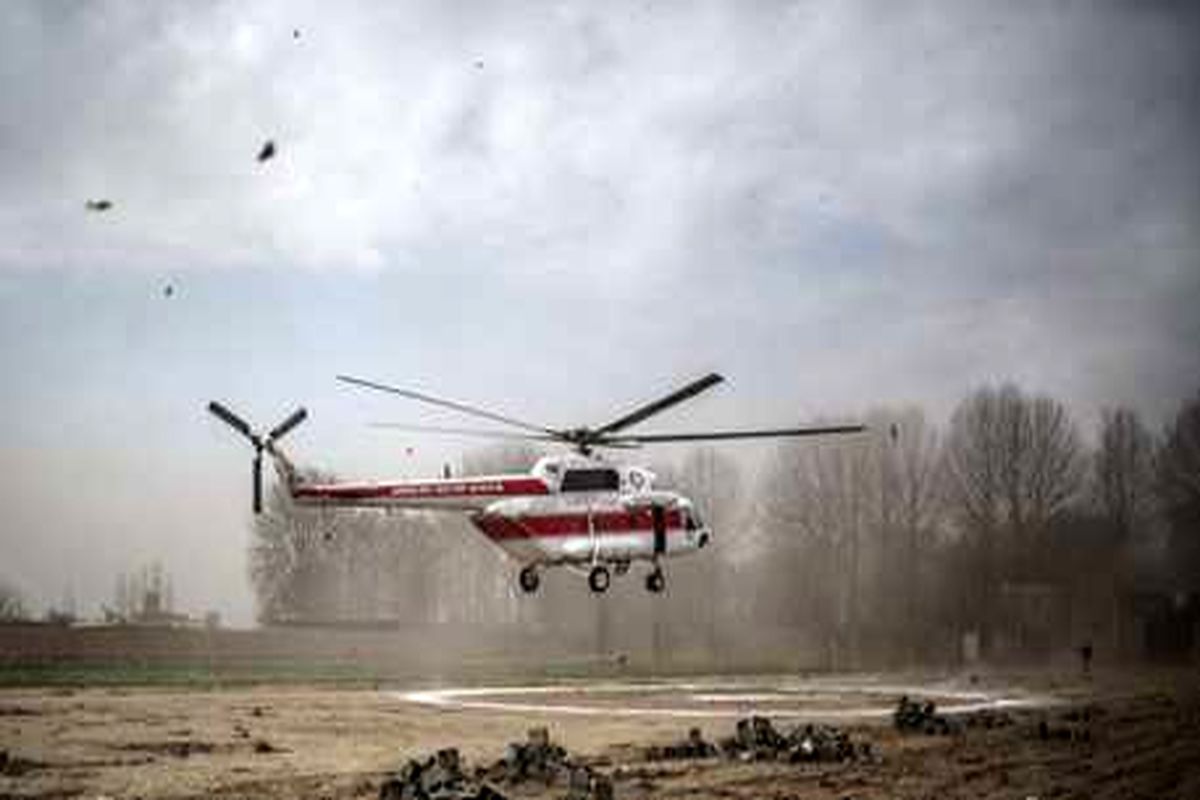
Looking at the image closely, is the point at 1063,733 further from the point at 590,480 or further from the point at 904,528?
the point at 904,528

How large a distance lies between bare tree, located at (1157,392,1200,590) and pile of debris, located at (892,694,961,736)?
136 feet

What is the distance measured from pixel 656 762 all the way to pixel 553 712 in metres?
19.2

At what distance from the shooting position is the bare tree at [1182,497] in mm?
84125

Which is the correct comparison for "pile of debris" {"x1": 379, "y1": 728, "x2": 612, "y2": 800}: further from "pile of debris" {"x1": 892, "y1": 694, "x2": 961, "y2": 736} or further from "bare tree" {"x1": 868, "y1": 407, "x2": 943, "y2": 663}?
"bare tree" {"x1": 868, "y1": 407, "x2": 943, "y2": 663}

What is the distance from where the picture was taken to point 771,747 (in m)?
38.5

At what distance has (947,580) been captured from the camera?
4461 inches

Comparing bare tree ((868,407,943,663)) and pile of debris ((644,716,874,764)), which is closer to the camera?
pile of debris ((644,716,874,764))

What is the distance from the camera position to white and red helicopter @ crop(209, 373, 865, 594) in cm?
3375

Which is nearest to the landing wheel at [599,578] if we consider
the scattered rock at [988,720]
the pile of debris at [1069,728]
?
the pile of debris at [1069,728]

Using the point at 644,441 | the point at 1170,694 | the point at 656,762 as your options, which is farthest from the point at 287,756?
the point at 1170,694

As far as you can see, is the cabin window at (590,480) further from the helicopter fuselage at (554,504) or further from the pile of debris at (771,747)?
the pile of debris at (771,747)

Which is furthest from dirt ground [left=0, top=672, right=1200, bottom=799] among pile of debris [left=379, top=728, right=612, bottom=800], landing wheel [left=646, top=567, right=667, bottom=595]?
landing wheel [left=646, top=567, right=667, bottom=595]

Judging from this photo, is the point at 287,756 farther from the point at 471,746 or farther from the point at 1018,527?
the point at 1018,527

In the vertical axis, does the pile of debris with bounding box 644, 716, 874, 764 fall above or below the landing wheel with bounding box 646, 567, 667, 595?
below
